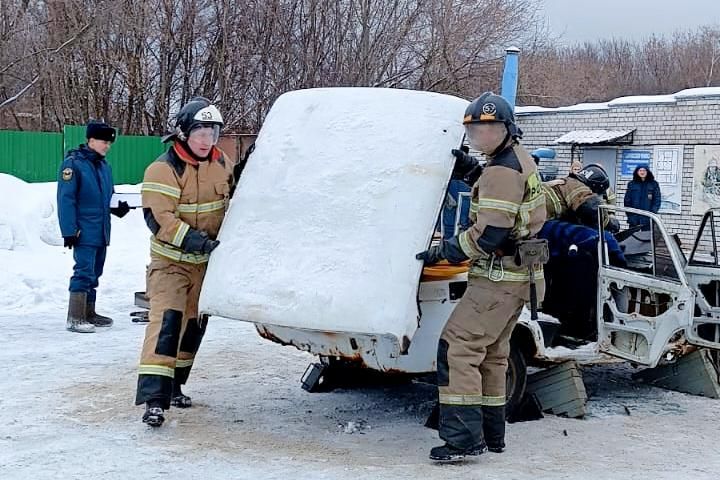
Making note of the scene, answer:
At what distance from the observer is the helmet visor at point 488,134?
202 inches

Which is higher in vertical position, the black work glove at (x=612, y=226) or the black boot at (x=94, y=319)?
the black work glove at (x=612, y=226)

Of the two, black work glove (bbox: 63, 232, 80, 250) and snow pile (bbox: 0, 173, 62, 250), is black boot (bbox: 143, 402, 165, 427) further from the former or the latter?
snow pile (bbox: 0, 173, 62, 250)

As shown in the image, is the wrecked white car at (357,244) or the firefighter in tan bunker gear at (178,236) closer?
the wrecked white car at (357,244)

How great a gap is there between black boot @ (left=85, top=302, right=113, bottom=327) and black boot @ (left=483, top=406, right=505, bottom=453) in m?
4.86

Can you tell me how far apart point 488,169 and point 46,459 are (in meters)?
2.83

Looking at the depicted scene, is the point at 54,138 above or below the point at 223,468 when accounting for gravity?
above

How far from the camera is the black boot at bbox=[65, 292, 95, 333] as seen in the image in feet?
28.7

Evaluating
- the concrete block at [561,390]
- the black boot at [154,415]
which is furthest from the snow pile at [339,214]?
the concrete block at [561,390]

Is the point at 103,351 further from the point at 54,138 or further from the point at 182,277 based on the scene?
the point at 54,138

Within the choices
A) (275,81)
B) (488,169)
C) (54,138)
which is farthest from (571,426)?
(275,81)

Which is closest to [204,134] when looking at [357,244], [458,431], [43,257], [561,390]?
[357,244]

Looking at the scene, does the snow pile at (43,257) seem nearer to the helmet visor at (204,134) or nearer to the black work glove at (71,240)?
the black work glove at (71,240)

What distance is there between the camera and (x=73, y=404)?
621 cm

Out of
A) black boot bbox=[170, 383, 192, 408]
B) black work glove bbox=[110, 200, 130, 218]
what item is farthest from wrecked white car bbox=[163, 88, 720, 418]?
black work glove bbox=[110, 200, 130, 218]
